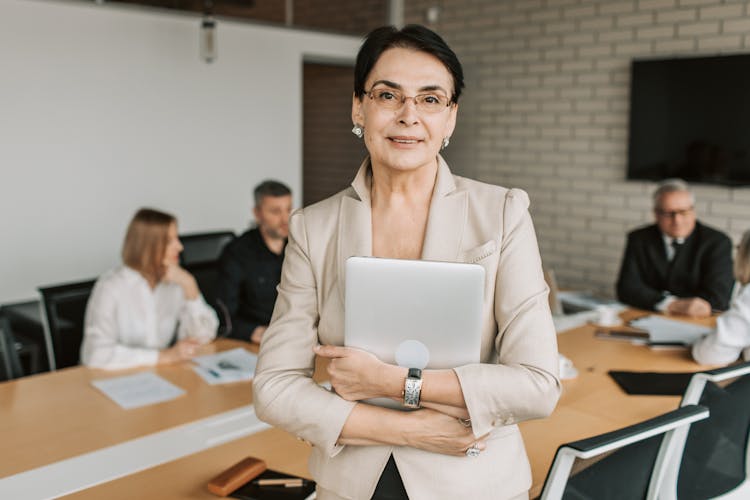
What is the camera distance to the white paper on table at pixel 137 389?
2305 mm

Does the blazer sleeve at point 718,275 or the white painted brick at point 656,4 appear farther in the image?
the white painted brick at point 656,4

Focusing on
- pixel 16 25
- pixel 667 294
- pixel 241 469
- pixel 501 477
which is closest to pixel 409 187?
pixel 501 477

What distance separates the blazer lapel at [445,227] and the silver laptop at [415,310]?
4.0 inches

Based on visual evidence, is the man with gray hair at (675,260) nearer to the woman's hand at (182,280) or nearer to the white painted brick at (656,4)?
the white painted brick at (656,4)

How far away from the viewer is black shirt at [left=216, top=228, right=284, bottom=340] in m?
3.52

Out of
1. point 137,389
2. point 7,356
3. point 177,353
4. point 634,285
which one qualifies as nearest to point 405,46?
point 137,389

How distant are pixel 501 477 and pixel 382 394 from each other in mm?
239

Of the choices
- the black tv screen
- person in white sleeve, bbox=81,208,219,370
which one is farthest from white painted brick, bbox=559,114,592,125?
person in white sleeve, bbox=81,208,219,370

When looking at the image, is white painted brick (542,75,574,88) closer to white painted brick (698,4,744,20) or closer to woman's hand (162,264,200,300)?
white painted brick (698,4,744,20)

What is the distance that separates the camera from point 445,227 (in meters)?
1.17

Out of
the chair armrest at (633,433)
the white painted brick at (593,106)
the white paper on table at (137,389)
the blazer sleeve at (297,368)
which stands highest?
the white painted brick at (593,106)

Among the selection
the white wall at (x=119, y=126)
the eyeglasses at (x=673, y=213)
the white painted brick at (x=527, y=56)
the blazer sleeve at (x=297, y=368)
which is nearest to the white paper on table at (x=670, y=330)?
the eyeglasses at (x=673, y=213)

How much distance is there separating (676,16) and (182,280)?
12.2ft

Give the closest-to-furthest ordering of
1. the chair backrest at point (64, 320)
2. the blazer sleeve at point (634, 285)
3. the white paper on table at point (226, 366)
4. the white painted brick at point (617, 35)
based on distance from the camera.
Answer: the white paper on table at point (226, 366) → the chair backrest at point (64, 320) → the blazer sleeve at point (634, 285) → the white painted brick at point (617, 35)
